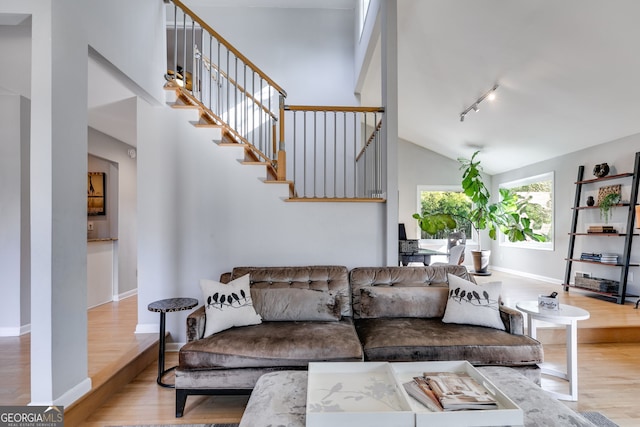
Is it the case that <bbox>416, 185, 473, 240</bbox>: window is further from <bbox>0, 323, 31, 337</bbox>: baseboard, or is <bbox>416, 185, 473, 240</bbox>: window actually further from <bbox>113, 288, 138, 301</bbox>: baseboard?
<bbox>0, 323, 31, 337</bbox>: baseboard

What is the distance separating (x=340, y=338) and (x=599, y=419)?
5.36ft

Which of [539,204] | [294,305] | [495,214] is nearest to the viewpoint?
[294,305]

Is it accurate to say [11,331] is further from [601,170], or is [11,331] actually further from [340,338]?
[601,170]

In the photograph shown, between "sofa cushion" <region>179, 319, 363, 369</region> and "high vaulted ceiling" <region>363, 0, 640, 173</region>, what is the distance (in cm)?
356

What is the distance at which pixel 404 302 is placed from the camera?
2.65 metres

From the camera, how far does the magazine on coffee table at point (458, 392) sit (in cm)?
134

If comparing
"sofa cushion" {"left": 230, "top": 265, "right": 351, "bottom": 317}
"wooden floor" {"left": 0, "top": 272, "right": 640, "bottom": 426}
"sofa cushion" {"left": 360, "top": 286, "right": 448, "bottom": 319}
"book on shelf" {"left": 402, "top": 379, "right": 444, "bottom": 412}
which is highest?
"sofa cushion" {"left": 230, "top": 265, "right": 351, "bottom": 317}

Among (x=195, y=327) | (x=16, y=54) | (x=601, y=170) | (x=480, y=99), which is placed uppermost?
(x=480, y=99)

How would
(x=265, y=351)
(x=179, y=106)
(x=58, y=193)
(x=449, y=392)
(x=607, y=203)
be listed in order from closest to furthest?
(x=449, y=392) < (x=58, y=193) < (x=265, y=351) < (x=179, y=106) < (x=607, y=203)

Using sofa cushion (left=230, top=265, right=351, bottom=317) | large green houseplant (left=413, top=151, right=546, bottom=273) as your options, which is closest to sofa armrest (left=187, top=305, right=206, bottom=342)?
sofa cushion (left=230, top=265, right=351, bottom=317)

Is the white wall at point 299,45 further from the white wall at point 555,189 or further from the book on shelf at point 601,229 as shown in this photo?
the book on shelf at point 601,229

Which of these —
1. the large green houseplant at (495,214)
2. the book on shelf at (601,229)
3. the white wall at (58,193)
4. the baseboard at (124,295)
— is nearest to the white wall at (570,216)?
the book on shelf at (601,229)

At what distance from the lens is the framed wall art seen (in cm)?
482

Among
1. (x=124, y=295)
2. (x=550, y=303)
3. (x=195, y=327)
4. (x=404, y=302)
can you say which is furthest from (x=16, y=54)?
(x=550, y=303)
